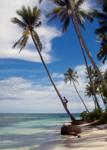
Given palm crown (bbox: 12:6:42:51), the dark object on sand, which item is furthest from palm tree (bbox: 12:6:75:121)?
the dark object on sand

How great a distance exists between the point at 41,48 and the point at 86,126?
909cm

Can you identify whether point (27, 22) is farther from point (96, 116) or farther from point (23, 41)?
point (96, 116)

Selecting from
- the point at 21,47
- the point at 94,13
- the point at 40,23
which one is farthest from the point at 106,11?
the point at 21,47

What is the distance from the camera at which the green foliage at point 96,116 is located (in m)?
30.6

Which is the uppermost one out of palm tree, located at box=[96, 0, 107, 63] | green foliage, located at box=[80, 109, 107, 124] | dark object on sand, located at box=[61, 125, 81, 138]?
palm tree, located at box=[96, 0, 107, 63]

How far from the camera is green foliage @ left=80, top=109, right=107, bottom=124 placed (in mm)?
30559

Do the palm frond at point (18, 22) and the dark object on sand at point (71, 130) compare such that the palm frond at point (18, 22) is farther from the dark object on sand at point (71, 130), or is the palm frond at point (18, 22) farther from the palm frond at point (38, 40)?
the dark object on sand at point (71, 130)

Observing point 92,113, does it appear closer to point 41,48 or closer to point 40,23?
point 41,48

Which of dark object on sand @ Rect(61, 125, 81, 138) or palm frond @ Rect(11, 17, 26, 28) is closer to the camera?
dark object on sand @ Rect(61, 125, 81, 138)

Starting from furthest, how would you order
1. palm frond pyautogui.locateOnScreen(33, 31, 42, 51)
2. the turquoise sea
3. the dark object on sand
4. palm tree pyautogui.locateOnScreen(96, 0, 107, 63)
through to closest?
palm frond pyautogui.locateOnScreen(33, 31, 42, 51)
palm tree pyautogui.locateOnScreen(96, 0, 107, 63)
the dark object on sand
the turquoise sea

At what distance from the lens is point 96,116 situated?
1330 inches

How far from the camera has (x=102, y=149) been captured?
13.8 meters

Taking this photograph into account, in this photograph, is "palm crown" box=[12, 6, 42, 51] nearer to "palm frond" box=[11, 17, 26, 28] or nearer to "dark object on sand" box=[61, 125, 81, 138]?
"palm frond" box=[11, 17, 26, 28]

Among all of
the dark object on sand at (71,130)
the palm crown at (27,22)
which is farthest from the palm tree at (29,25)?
the dark object on sand at (71,130)
